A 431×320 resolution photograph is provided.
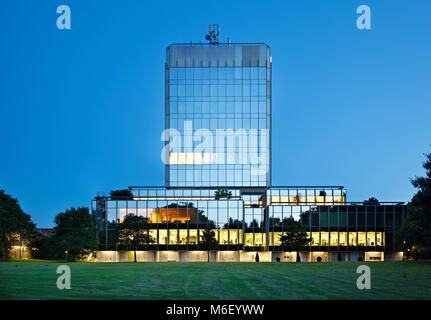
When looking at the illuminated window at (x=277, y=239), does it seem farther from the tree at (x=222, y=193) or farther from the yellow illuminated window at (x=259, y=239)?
the tree at (x=222, y=193)

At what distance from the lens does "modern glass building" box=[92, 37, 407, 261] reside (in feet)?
285

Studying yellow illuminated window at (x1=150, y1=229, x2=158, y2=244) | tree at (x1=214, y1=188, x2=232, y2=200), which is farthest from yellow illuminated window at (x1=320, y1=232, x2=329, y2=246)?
yellow illuminated window at (x1=150, y1=229, x2=158, y2=244)

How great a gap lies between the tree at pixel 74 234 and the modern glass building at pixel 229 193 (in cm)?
916

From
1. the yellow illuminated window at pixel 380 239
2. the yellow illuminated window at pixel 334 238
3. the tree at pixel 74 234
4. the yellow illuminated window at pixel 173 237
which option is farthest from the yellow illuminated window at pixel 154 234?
the yellow illuminated window at pixel 380 239

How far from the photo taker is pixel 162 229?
87.8 m

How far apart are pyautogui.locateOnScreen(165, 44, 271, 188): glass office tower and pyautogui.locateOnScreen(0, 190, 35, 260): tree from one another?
3915cm

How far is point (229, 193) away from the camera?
104m

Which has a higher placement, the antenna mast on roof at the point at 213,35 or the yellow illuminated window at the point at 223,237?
the antenna mast on roof at the point at 213,35

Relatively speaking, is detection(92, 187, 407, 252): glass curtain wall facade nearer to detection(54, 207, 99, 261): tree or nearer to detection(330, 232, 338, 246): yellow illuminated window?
detection(330, 232, 338, 246): yellow illuminated window

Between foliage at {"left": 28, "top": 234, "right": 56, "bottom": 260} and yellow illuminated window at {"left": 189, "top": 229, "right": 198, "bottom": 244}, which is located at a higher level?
yellow illuminated window at {"left": 189, "top": 229, "right": 198, "bottom": 244}

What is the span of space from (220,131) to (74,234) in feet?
159

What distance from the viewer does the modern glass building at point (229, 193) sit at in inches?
3420
